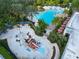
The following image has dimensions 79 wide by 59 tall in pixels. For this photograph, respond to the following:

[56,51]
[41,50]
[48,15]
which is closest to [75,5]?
[48,15]

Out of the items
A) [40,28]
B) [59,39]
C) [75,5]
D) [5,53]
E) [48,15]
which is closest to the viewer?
[5,53]

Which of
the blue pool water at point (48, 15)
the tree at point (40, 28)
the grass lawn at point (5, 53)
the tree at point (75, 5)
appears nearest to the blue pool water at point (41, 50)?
the tree at point (40, 28)

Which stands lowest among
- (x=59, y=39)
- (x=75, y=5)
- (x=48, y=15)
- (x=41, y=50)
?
(x=41, y=50)

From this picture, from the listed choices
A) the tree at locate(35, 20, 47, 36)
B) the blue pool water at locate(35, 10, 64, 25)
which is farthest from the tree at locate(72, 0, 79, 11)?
the tree at locate(35, 20, 47, 36)

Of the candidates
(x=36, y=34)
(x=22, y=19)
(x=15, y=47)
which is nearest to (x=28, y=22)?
(x=22, y=19)

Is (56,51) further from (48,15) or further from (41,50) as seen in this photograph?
(48,15)

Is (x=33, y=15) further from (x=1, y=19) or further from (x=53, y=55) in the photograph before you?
(x=53, y=55)

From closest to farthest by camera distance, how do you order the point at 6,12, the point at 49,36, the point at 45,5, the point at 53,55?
the point at 53,55, the point at 49,36, the point at 6,12, the point at 45,5

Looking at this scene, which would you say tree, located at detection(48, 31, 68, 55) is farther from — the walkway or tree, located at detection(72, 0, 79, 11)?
tree, located at detection(72, 0, 79, 11)
